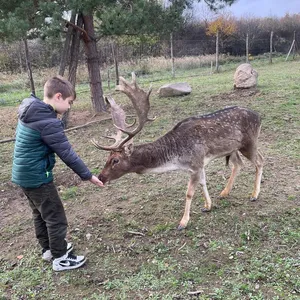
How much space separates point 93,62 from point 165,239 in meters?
6.77

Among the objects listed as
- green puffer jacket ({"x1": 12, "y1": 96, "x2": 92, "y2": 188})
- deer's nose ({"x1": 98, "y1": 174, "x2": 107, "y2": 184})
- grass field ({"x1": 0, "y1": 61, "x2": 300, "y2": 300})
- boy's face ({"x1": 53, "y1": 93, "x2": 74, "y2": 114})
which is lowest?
grass field ({"x1": 0, "y1": 61, "x2": 300, "y2": 300})

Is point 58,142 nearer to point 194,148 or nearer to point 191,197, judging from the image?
point 194,148

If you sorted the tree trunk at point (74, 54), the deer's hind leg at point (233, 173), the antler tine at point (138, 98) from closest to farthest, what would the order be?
the antler tine at point (138, 98) → the deer's hind leg at point (233, 173) → the tree trunk at point (74, 54)

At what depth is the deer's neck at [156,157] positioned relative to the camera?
4297mm

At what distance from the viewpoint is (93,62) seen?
977 centimetres

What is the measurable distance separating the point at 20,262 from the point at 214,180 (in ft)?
9.55

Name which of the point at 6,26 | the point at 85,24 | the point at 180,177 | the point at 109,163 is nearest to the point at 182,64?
the point at 85,24

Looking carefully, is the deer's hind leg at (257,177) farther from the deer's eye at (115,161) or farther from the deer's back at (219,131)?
the deer's eye at (115,161)

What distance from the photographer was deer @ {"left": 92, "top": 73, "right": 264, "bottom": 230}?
4223 mm

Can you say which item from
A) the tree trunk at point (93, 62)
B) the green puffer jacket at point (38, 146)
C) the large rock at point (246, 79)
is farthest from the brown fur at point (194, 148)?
the large rock at point (246, 79)

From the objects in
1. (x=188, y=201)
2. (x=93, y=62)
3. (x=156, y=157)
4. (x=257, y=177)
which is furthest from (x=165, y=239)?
(x=93, y=62)

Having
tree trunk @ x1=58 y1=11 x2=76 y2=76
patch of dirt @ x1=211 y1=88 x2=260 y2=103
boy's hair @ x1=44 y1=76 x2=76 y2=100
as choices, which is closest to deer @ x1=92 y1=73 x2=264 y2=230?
boy's hair @ x1=44 y1=76 x2=76 y2=100

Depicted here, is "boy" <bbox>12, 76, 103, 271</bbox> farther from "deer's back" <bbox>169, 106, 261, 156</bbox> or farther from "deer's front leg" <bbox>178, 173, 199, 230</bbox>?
"deer's back" <bbox>169, 106, 261, 156</bbox>

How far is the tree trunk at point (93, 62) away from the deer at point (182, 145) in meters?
5.56
